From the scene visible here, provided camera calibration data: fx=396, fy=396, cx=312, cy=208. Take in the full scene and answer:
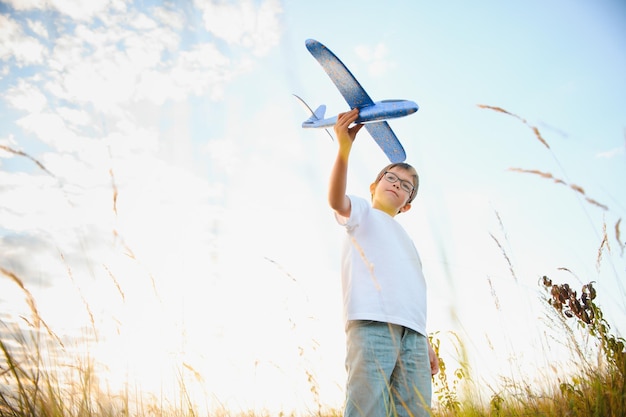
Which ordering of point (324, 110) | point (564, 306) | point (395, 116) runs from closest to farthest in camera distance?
point (564, 306), point (395, 116), point (324, 110)

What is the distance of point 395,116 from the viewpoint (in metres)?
3.77

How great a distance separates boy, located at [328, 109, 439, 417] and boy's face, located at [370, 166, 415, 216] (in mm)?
116

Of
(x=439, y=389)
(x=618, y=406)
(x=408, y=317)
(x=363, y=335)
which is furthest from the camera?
(x=439, y=389)

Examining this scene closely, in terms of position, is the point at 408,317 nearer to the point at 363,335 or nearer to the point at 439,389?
the point at 363,335

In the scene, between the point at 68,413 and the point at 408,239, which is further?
the point at 408,239

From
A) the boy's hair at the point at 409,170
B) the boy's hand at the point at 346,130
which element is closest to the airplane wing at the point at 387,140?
the boy's hair at the point at 409,170

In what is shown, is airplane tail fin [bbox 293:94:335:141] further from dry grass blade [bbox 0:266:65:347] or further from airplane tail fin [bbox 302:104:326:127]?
dry grass blade [bbox 0:266:65:347]

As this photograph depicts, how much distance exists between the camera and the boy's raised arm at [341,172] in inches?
82.3

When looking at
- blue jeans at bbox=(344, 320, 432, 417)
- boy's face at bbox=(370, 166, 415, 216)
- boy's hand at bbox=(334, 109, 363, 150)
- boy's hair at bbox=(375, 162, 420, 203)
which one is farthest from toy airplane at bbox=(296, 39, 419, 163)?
blue jeans at bbox=(344, 320, 432, 417)

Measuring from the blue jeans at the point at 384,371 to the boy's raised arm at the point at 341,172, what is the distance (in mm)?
614

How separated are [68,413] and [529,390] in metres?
2.26

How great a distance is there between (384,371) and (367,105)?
2.80 meters

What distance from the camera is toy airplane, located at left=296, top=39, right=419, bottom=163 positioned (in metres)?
3.73

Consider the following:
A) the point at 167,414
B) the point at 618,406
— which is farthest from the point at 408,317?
the point at 167,414
